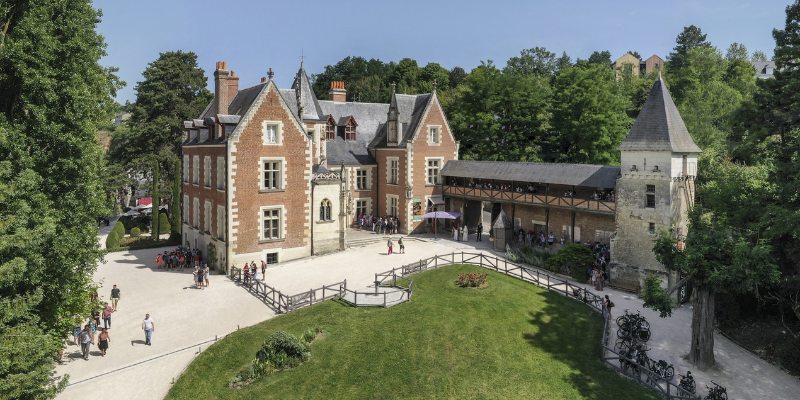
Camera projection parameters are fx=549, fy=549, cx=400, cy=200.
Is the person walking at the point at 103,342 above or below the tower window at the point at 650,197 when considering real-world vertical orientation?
below

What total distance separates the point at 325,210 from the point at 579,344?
19904mm

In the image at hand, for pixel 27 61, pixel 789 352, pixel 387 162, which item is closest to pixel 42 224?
pixel 27 61

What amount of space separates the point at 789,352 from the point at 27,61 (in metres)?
28.4

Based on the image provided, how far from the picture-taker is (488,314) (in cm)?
2359

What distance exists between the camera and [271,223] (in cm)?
3428

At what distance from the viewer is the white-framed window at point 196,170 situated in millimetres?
38644

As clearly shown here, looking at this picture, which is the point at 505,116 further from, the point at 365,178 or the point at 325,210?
the point at 325,210

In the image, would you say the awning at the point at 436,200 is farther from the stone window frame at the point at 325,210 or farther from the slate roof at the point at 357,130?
the stone window frame at the point at 325,210

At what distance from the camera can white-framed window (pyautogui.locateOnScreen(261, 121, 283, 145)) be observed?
33.5 meters

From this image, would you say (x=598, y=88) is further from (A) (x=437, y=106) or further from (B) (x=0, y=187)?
(B) (x=0, y=187)

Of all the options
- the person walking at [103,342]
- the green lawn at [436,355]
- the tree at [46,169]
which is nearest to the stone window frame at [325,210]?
the green lawn at [436,355]

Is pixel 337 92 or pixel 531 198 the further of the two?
pixel 337 92

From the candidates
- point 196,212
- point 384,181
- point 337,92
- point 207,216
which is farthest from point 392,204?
point 196,212

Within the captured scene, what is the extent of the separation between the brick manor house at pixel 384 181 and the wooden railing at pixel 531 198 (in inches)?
3.1
